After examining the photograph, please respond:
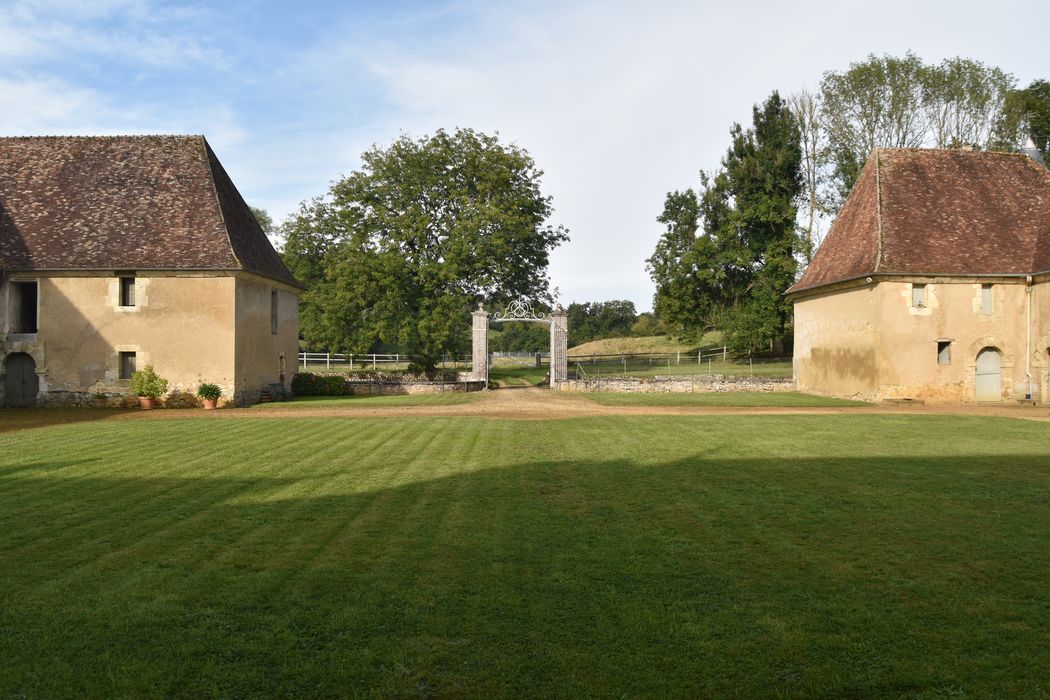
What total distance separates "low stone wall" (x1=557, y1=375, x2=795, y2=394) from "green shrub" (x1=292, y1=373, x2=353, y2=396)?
860cm

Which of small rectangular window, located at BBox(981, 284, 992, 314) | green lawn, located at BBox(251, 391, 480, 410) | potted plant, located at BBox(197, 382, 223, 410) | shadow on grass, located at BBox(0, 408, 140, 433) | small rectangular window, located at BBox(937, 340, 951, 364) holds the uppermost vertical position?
small rectangular window, located at BBox(981, 284, 992, 314)

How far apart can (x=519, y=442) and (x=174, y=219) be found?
1679cm

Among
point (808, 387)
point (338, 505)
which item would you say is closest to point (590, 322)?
point (808, 387)

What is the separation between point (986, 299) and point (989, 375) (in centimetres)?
261

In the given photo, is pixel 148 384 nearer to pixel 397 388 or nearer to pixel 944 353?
pixel 397 388

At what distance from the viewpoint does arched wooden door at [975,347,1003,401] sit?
82.0 ft

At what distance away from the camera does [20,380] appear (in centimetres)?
2391

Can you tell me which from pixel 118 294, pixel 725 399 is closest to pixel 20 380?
pixel 118 294

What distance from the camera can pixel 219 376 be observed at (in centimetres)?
2348

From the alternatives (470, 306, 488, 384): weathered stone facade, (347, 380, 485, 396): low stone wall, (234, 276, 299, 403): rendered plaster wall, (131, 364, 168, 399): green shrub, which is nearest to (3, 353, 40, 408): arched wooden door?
(131, 364, 168, 399): green shrub

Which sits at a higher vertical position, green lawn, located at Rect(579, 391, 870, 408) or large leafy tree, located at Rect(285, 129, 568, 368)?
large leafy tree, located at Rect(285, 129, 568, 368)

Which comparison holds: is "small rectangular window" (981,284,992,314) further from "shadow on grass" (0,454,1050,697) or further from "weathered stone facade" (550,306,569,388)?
"shadow on grass" (0,454,1050,697)

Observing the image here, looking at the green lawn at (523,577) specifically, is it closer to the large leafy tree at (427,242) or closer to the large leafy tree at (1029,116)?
the large leafy tree at (427,242)

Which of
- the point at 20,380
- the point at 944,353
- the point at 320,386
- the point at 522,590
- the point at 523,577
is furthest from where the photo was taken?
the point at 320,386
